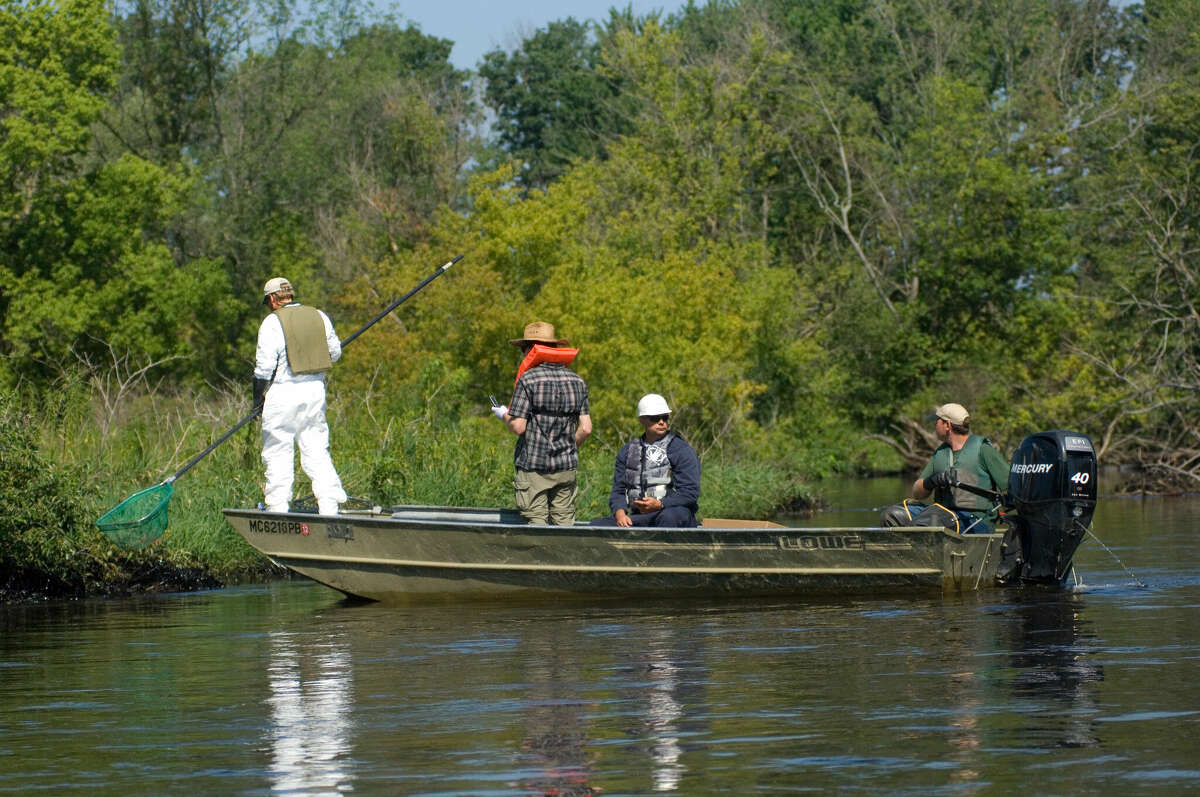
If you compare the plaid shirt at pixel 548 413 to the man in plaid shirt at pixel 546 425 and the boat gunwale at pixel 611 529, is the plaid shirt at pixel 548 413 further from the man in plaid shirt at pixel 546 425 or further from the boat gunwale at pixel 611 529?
the boat gunwale at pixel 611 529

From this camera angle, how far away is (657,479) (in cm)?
1270

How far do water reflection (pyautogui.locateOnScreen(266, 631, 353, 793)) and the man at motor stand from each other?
430 cm

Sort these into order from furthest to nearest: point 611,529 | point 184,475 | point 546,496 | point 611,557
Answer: point 184,475
point 546,496
point 611,557
point 611,529

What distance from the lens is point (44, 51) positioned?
40469 millimetres

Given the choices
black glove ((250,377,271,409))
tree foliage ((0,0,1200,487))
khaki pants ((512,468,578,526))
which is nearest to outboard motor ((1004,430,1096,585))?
khaki pants ((512,468,578,526))

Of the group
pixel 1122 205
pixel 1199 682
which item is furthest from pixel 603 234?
pixel 1199 682

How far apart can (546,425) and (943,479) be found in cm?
280

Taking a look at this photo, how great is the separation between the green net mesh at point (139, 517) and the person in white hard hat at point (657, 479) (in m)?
3.18

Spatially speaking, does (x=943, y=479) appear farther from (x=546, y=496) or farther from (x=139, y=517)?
(x=139, y=517)

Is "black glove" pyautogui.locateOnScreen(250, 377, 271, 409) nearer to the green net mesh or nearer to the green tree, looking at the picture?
the green net mesh

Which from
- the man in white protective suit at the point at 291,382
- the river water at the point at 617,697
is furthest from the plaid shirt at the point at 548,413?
the man in white protective suit at the point at 291,382

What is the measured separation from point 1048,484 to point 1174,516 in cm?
1017

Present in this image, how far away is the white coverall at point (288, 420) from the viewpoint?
1247cm

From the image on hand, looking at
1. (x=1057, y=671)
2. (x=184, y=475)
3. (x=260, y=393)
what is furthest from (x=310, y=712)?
(x=184, y=475)
